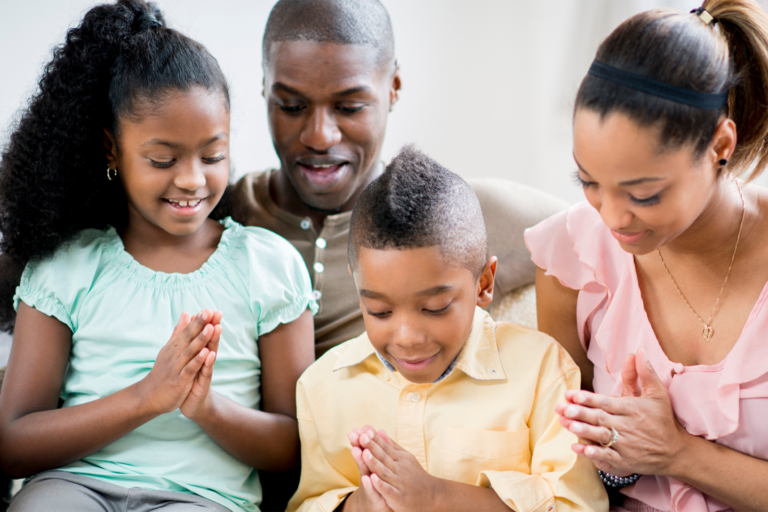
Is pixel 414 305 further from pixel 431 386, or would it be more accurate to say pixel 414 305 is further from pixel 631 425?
pixel 631 425

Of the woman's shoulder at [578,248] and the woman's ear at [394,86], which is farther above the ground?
the woman's ear at [394,86]

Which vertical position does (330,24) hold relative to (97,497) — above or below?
above

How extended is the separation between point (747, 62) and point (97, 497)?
1.42 metres

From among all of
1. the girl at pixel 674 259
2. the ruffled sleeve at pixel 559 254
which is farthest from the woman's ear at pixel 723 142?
the ruffled sleeve at pixel 559 254

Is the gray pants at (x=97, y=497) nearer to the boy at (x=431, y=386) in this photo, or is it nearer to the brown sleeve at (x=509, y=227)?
the boy at (x=431, y=386)

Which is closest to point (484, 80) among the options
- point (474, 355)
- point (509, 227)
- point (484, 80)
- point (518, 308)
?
point (484, 80)

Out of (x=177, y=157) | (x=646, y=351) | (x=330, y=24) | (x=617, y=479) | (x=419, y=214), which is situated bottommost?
(x=617, y=479)

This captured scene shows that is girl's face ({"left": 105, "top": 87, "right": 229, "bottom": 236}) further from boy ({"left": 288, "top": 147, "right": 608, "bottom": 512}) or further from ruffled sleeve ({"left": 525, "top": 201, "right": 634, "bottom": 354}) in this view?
ruffled sleeve ({"left": 525, "top": 201, "right": 634, "bottom": 354})

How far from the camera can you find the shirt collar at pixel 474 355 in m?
1.44

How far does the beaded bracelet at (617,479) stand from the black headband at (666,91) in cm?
72

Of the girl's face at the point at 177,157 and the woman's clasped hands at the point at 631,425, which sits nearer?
the woman's clasped hands at the point at 631,425

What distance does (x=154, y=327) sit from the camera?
5.09 feet

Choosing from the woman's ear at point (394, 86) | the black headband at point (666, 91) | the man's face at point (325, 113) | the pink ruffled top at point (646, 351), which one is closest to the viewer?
the black headband at point (666, 91)

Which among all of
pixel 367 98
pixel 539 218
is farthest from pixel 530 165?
pixel 367 98
